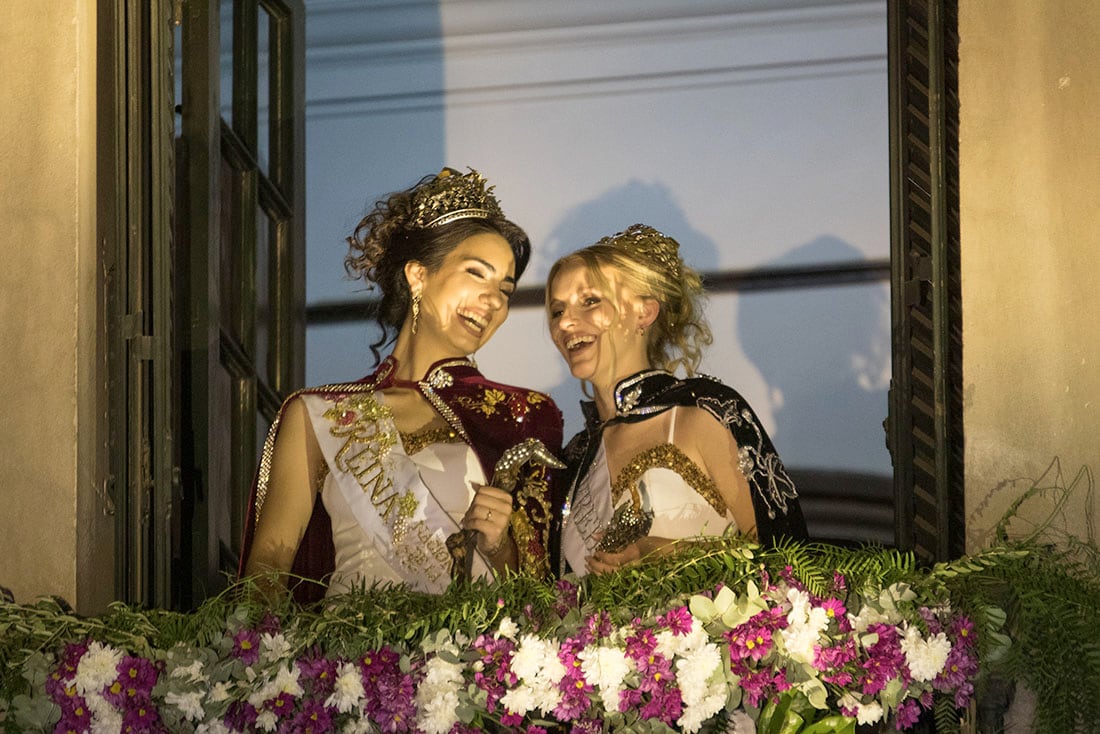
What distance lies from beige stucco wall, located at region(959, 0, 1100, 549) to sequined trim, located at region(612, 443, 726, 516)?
0.51 m

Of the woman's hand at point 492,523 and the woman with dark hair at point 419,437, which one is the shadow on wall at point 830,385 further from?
the woman's hand at point 492,523

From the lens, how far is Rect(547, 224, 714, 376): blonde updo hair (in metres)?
3.80

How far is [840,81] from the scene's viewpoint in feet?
12.7

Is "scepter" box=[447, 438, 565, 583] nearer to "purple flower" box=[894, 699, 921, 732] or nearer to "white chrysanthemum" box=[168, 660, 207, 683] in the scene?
"white chrysanthemum" box=[168, 660, 207, 683]

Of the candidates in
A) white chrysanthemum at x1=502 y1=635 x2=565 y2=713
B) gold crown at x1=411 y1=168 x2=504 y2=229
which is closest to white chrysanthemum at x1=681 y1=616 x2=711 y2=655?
white chrysanthemum at x1=502 y1=635 x2=565 y2=713

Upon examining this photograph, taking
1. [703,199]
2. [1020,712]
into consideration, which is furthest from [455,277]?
[1020,712]

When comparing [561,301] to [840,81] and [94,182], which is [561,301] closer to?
[840,81]

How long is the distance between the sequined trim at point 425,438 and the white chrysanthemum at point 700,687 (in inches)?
30.4

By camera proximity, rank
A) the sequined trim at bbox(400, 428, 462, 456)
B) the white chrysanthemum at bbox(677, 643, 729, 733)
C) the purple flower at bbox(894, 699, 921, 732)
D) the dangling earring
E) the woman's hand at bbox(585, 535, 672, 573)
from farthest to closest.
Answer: the dangling earring < the sequined trim at bbox(400, 428, 462, 456) < the woman's hand at bbox(585, 535, 672, 573) < the purple flower at bbox(894, 699, 921, 732) < the white chrysanthemum at bbox(677, 643, 729, 733)

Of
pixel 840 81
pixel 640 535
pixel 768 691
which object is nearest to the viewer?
pixel 768 691

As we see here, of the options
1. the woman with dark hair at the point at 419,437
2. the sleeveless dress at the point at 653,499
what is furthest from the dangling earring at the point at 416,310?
the sleeveless dress at the point at 653,499

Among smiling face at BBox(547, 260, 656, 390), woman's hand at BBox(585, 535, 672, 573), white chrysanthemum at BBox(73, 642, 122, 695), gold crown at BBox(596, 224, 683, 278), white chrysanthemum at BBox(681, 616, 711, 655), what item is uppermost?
gold crown at BBox(596, 224, 683, 278)

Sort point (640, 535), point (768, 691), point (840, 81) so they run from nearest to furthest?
point (768, 691)
point (640, 535)
point (840, 81)

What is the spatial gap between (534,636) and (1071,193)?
1.40 meters
